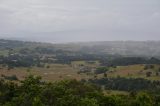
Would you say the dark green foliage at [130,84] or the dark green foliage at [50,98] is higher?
the dark green foliage at [50,98]

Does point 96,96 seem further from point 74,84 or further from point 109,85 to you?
point 109,85

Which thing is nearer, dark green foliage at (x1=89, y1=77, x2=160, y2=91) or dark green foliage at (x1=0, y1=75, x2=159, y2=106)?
dark green foliage at (x1=0, y1=75, x2=159, y2=106)

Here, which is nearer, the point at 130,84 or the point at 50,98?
the point at 50,98

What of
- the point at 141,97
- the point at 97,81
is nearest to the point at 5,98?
the point at 141,97

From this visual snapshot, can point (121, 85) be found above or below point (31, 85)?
below

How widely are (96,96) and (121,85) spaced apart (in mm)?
87624

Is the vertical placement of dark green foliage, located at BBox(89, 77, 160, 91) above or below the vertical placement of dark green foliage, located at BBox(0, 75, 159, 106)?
below

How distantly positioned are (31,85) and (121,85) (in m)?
94.7

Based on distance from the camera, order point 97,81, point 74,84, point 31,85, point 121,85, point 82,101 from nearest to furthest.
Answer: point 82,101 → point 31,85 → point 74,84 → point 121,85 → point 97,81

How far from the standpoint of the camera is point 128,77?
199 metres

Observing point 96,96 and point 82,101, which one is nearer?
point 82,101

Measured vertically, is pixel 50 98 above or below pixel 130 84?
above

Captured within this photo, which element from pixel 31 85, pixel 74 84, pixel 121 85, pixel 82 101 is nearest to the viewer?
pixel 82 101

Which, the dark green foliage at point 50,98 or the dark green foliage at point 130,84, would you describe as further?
the dark green foliage at point 130,84
